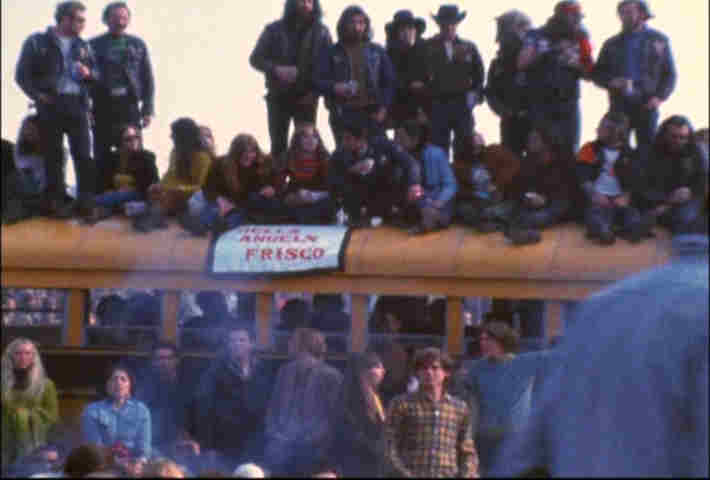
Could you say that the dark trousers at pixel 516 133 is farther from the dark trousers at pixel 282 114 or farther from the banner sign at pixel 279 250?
the dark trousers at pixel 282 114

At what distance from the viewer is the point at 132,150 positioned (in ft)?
50.1

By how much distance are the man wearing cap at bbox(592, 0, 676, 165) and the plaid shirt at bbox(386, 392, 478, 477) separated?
439cm

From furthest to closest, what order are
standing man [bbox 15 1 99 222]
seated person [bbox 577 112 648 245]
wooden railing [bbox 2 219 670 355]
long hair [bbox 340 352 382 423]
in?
standing man [bbox 15 1 99 222]
seated person [bbox 577 112 648 245]
wooden railing [bbox 2 219 670 355]
long hair [bbox 340 352 382 423]

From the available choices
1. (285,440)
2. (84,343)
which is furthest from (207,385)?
(84,343)

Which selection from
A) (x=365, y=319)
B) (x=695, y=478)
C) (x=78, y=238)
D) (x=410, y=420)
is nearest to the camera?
(x=695, y=478)

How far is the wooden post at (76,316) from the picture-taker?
14.2m

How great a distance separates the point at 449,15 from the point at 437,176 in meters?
1.44

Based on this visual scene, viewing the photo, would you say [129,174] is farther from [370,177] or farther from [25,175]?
[370,177]

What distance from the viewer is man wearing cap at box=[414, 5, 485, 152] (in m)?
14.8

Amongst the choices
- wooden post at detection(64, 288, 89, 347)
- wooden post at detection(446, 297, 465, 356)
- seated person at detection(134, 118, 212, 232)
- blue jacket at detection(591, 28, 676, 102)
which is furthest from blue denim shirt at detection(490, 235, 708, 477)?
seated person at detection(134, 118, 212, 232)

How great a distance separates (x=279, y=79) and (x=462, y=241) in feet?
6.69

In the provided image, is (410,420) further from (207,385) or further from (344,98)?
(344,98)

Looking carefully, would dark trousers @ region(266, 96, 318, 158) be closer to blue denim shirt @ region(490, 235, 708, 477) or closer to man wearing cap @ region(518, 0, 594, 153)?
man wearing cap @ region(518, 0, 594, 153)

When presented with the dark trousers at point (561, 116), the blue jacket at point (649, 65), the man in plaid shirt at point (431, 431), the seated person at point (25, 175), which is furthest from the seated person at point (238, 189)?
the man in plaid shirt at point (431, 431)
